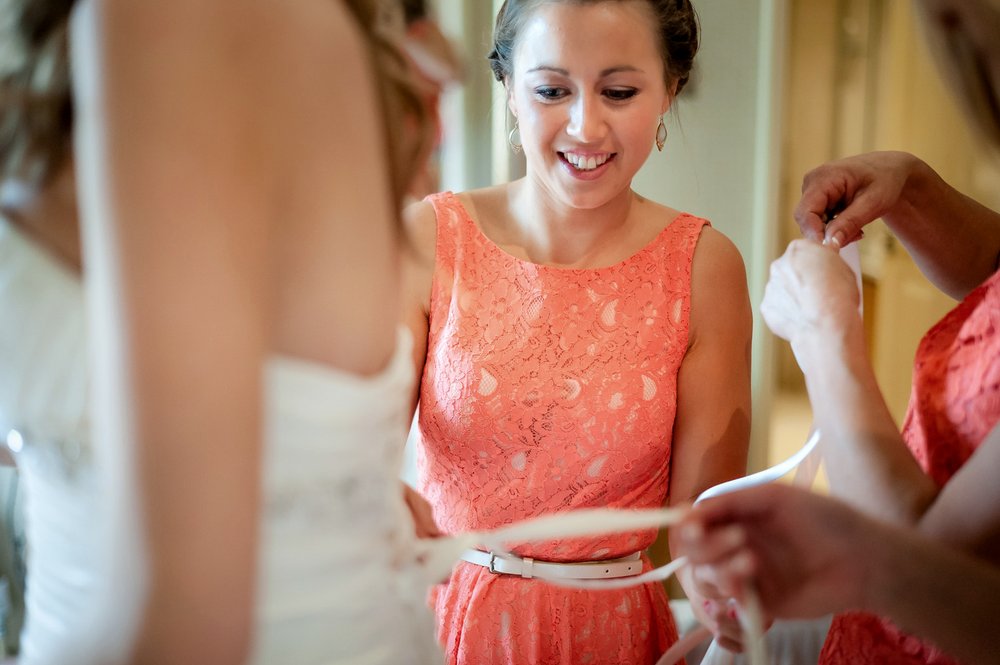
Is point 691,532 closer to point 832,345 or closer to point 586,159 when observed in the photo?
point 832,345

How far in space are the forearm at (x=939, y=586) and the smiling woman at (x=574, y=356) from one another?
411 mm

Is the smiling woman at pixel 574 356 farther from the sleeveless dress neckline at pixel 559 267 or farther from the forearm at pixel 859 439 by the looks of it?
the forearm at pixel 859 439

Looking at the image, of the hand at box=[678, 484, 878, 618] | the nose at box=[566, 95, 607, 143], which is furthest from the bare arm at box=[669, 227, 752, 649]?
the hand at box=[678, 484, 878, 618]

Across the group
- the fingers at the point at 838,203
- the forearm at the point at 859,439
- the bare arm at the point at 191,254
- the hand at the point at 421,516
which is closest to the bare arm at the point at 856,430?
the forearm at the point at 859,439

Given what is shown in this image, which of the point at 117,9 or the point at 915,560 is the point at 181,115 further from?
the point at 915,560

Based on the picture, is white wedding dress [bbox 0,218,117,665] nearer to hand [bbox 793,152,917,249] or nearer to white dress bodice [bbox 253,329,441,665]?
white dress bodice [bbox 253,329,441,665]

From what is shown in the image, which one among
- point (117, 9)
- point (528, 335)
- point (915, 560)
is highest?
point (117, 9)

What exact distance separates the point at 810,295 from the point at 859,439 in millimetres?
136

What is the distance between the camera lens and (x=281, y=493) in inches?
19.5

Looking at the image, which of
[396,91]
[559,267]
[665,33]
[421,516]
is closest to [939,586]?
[421,516]

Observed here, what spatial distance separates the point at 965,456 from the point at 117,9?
685mm

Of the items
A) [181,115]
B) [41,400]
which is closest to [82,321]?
[41,400]

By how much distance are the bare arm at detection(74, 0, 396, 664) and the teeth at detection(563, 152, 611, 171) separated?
0.61 metres

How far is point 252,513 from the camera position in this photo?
0.40 metres
